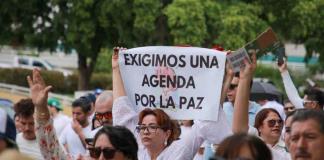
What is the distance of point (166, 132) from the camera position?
6836 mm

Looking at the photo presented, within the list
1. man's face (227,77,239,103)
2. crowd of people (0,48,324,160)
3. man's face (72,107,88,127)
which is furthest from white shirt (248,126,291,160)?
man's face (72,107,88,127)

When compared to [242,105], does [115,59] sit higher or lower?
higher

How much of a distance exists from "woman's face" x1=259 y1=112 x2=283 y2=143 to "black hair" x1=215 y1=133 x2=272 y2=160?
3.24m

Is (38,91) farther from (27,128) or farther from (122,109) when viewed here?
(27,128)

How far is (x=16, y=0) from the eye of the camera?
32.9m

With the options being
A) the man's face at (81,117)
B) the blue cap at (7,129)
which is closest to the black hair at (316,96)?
the man's face at (81,117)

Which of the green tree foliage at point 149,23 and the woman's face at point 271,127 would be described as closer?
the woman's face at point 271,127

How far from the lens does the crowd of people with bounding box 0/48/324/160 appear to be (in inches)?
199

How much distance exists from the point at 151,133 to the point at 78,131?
9.48 feet

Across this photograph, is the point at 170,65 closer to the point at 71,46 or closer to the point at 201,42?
the point at 201,42

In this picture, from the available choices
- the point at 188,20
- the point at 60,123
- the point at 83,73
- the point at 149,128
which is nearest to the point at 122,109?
the point at 149,128

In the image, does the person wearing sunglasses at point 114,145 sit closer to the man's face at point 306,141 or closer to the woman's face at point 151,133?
the man's face at point 306,141

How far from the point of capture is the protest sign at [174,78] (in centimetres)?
A: 732

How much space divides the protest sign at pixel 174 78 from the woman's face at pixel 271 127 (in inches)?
26.4
